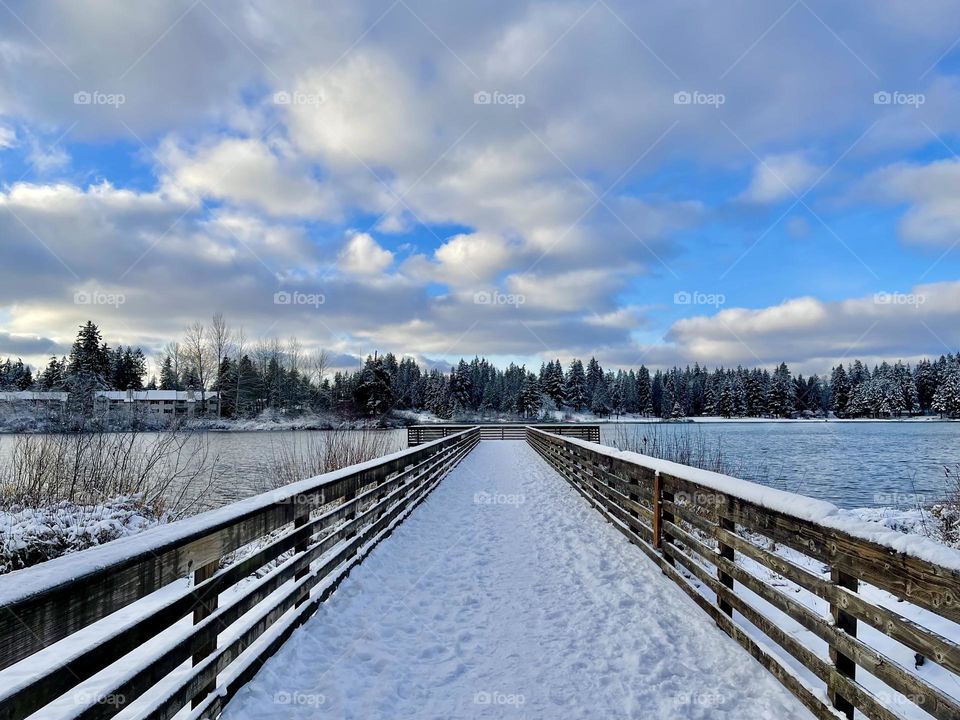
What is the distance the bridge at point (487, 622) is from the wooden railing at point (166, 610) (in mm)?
12

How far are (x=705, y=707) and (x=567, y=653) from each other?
1071 millimetres

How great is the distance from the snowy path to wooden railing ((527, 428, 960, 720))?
0.22m

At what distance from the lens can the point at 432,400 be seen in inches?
3676

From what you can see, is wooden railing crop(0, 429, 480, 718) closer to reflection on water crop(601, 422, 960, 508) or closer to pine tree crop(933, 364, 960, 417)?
reflection on water crop(601, 422, 960, 508)

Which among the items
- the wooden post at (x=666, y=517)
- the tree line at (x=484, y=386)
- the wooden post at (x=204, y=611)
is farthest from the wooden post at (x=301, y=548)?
the tree line at (x=484, y=386)

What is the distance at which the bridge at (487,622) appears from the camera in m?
2.28

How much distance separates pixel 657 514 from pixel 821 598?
2.24m

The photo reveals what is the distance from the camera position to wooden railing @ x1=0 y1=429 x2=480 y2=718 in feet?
6.10

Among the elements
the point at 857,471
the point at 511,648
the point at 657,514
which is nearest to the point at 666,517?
the point at 657,514

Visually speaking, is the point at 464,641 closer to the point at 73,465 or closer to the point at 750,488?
the point at 750,488

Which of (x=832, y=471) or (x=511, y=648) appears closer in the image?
(x=511, y=648)

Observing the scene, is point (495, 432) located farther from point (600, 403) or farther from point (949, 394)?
point (949, 394)

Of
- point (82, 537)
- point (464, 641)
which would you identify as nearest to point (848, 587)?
point (464, 641)

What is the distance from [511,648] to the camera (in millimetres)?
4273
